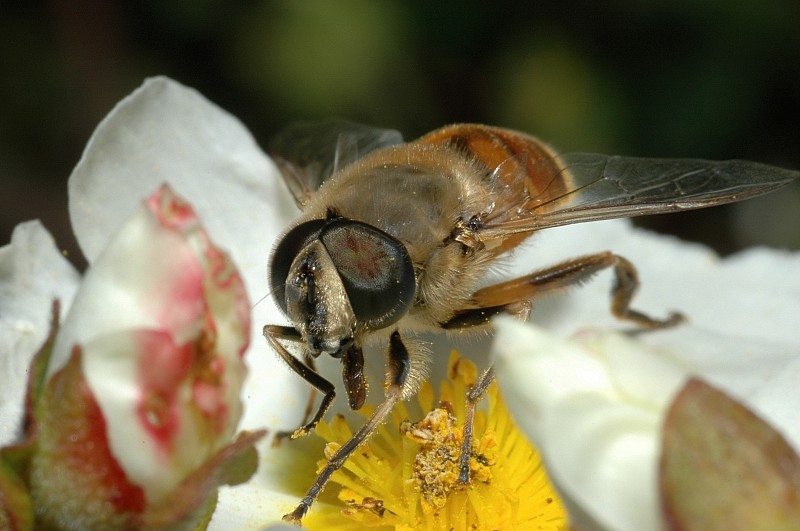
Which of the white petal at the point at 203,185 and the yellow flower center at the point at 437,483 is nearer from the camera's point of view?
the yellow flower center at the point at 437,483

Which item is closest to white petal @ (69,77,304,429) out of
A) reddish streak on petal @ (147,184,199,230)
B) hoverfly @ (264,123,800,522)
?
hoverfly @ (264,123,800,522)

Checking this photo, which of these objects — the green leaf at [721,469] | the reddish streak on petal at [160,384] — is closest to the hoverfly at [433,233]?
the reddish streak on petal at [160,384]

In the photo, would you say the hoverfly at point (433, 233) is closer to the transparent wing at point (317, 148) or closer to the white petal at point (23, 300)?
the transparent wing at point (317, 148)

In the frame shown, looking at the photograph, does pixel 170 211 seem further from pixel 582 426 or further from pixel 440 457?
pixel 440 457

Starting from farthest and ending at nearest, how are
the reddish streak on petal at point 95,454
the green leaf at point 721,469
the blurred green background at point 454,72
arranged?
the blurred green background at point 454,72 → the reddish streak on petal at point 95,454 → the green leaf at point 721,469

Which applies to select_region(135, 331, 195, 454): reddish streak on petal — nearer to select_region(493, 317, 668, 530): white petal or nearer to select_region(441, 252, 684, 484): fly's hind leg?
select_region(493, 317, 668, 530): white petal

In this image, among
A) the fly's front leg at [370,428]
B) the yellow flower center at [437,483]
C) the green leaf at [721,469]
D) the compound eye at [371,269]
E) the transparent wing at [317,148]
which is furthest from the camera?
the transparent wing at [317,148]

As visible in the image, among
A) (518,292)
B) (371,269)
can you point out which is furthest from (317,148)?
(371,269)

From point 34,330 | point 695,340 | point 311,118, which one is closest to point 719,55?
point 311,118
